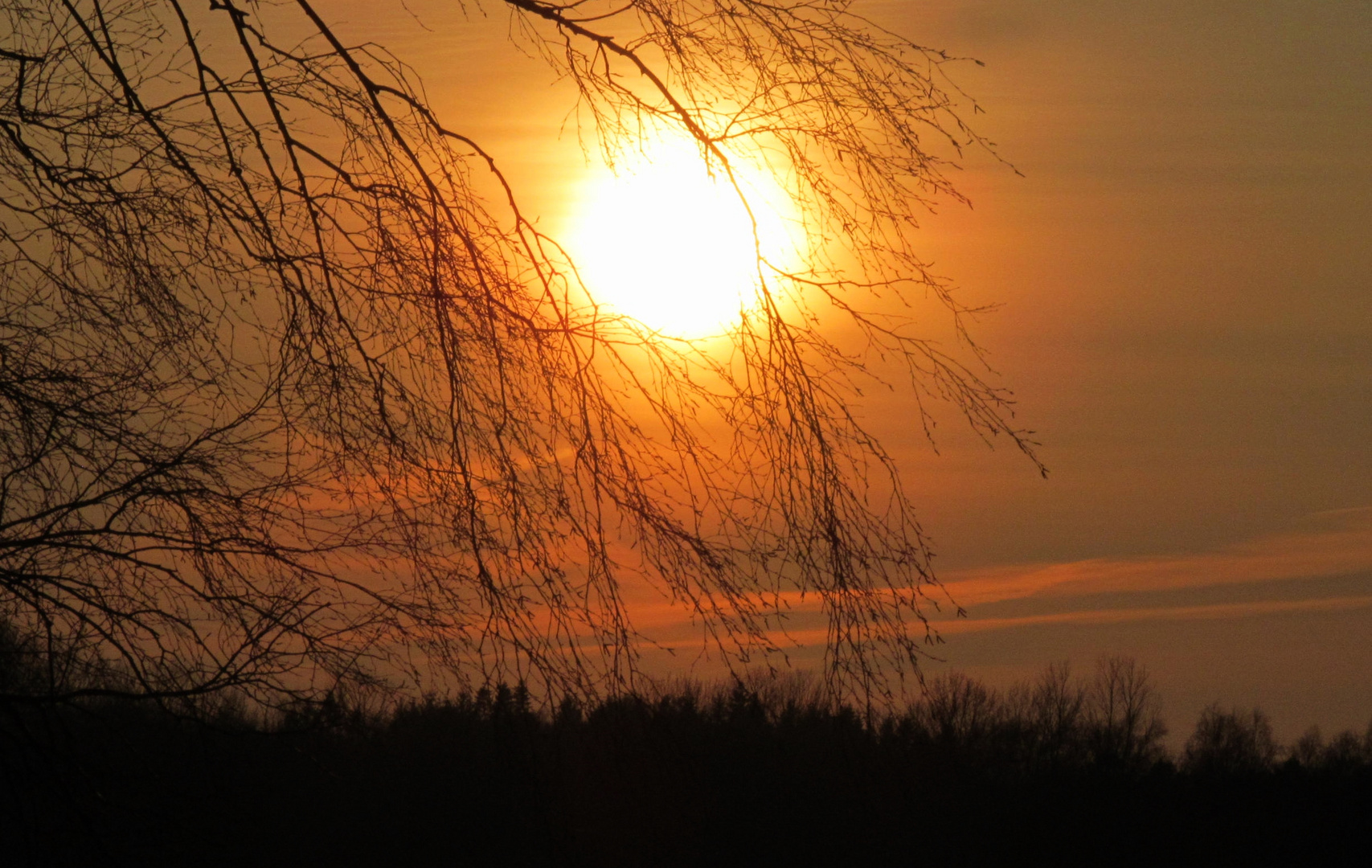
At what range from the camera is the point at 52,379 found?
383cm

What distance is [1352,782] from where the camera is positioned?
4384cm

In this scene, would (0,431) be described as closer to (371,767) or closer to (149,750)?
(149,750)

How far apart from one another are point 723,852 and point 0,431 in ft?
107

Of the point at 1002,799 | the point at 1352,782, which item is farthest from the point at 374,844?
the point at 1352,782

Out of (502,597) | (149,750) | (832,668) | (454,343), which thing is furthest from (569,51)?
(149,750)

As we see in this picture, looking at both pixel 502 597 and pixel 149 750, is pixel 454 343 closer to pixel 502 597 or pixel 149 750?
pixel 502 597

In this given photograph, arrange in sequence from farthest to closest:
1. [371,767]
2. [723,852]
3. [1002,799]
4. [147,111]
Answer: [1002,799] → [723,852] → [371,767] → [147,111]

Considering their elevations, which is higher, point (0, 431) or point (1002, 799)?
point (0, 431)

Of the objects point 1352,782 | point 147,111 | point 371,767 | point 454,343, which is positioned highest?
point 147,111

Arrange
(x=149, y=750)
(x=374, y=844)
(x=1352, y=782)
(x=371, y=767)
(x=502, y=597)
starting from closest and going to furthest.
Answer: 1. (x=502, y=597)
2. (x=149, y=750)
3. (x=371, y=767)
4. (x=374, y=844)
5. (x=1352, y=782)

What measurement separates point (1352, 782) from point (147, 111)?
49.1 m

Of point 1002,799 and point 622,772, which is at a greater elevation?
point 622,772

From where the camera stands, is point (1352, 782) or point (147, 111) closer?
point (147, 111)

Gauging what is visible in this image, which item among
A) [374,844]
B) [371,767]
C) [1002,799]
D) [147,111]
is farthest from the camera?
[1002,799]
